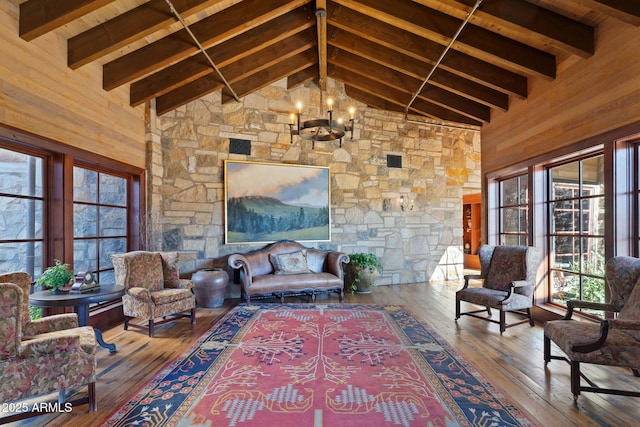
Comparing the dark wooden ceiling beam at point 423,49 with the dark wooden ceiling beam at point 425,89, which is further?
the dark wooden ceiling beam at point 425,89

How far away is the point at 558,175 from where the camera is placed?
164 inches

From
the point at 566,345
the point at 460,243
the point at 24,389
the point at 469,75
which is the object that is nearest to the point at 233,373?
the point at 24,389

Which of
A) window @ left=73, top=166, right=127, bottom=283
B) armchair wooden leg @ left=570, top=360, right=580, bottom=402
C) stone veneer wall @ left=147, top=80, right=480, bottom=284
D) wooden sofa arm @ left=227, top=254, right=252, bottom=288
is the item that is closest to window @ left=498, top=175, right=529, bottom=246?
stone veneer wall @ left=147, top=80, right=480, bottom=284

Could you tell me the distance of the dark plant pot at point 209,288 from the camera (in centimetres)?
477

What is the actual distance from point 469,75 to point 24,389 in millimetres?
5324

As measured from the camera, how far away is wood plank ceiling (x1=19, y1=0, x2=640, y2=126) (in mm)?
3246

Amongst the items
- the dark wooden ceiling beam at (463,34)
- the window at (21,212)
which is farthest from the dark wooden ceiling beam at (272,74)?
the window at (21,212)

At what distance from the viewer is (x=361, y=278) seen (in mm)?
5754

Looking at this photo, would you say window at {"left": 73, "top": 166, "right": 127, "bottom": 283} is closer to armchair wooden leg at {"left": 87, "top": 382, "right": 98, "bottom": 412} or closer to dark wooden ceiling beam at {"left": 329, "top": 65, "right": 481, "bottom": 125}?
armchair wooden leg at {"left": 87, "top": 382, "right": 98, "bottom": 412}

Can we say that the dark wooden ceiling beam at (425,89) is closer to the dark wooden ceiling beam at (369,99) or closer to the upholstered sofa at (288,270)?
the dark wooden ceiling beam at (369,99)

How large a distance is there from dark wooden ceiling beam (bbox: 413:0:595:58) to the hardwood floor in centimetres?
310

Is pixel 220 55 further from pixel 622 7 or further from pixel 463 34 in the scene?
pixel 622 7

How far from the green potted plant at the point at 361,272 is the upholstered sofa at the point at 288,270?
1.44 feet

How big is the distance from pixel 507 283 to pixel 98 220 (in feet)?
17.6
